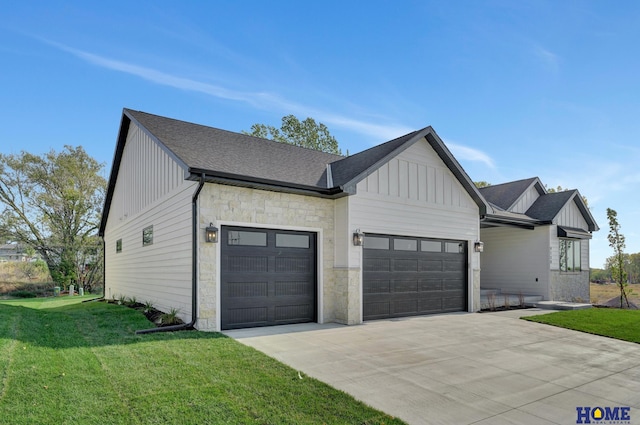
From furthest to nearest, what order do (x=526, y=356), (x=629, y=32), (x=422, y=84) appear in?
(x=422, y=84)
(x=629, y=32)
(x=526, y=356)

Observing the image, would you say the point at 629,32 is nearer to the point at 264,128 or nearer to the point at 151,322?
the point at 151,322

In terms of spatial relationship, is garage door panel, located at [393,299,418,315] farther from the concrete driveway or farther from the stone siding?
the stone siding

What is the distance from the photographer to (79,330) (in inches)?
321

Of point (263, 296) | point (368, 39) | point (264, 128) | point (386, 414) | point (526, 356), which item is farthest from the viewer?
point (264, 128)

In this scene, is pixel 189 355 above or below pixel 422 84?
below

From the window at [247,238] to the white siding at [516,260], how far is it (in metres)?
12.5

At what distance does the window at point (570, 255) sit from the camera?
16.7 meters

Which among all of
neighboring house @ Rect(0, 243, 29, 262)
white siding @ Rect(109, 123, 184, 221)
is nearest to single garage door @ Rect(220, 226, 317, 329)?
white siding @ Rect(109, 123, 184, 221)

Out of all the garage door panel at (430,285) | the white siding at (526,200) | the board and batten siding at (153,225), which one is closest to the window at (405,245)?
the garage door panel at (430,285)

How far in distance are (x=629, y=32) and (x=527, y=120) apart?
4.68 meters

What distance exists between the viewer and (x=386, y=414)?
13.2ft

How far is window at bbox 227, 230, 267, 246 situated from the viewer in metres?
8.78

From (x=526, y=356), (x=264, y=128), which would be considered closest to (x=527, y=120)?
(x=526, y=356)

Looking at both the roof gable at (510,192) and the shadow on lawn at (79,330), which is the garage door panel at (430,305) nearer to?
the shadow on lawn at (79,330)
